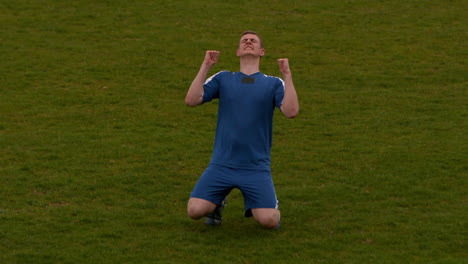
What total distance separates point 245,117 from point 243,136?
8.6 inches

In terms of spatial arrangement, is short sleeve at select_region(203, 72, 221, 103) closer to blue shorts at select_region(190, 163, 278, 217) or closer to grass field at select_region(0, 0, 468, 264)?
blue shorts at select_region(190, 163, 278, 217)

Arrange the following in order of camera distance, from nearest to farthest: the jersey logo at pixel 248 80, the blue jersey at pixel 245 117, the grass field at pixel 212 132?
the grass field at pixel 212 132
the blue jersey at pixel 245 117
the jersey logo at pixel 248 80

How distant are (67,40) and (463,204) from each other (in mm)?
Result: 13022

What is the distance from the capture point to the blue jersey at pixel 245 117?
910cm

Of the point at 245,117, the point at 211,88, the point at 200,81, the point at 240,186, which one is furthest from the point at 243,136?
the point at 200,81

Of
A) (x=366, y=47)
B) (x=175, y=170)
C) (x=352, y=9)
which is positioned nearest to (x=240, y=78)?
(x=175, y=170)

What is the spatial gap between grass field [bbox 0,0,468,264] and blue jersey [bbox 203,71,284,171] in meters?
0.87

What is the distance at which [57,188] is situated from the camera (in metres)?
10.8

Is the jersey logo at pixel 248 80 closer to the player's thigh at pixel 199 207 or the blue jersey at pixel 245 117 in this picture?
the blue jersey at pixel 245 117

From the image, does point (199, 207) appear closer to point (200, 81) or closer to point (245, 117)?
point (245, 117)

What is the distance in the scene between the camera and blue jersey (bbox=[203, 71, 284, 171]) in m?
9.10

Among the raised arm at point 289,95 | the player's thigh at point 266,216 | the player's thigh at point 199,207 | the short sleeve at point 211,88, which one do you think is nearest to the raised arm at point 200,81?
the short sleeve at point 211,88

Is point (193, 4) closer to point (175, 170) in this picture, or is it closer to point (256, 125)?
point (175, 170)

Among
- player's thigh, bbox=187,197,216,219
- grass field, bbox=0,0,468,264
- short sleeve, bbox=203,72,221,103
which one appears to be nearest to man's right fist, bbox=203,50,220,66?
short sleeve, bbox=203,72,221,103
